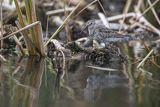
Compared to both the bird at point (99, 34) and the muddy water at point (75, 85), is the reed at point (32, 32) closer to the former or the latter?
the muddy water at point (75, 85)

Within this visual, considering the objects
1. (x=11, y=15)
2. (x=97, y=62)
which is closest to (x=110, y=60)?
(x=97, y=62)

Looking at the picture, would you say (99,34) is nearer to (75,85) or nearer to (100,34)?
(100,34)

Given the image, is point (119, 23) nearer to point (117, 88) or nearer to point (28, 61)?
point (28, 61)

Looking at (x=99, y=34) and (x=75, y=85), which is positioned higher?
(x=99, y=34)

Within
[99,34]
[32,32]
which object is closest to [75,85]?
[32,32]

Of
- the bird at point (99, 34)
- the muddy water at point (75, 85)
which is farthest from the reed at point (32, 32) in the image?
the bird at point (99, 34)

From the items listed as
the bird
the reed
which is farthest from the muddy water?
the bird

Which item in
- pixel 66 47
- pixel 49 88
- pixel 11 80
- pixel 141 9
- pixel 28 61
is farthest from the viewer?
pixel 141 9

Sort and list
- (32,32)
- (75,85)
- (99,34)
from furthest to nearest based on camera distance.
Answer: (99,34) → (32,32) → (75,85)

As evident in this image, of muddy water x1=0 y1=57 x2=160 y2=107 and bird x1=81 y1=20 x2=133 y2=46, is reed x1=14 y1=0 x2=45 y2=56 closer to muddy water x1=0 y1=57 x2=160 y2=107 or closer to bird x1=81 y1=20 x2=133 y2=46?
muddy water x1=0 y1=57 x2=160 y2=107
